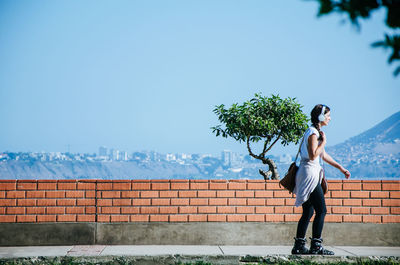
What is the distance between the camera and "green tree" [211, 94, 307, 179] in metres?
11.3

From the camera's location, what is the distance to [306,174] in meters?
6.14

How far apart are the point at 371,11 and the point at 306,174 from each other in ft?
11.1

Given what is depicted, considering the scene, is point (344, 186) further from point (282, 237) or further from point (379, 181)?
point (282, 237)

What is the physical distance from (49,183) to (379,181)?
177 inches

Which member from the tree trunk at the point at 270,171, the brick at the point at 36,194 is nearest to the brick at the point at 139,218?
the brick at the point at 36,194

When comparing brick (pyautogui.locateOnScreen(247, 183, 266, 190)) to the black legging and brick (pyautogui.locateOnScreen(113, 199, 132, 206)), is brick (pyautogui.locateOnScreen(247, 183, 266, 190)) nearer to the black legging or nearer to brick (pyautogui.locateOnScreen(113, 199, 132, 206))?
the black legging

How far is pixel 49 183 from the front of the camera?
23.3 feet

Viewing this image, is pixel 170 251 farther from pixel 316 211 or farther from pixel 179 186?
pixel 316 211

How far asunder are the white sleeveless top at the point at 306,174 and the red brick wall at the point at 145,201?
981mm

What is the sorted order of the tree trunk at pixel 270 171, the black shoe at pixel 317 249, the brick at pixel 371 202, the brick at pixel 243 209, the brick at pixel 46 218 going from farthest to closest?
the tree trunk at pixel 270 171 < the brick at pixel 371 202 < the brick at pixel 243 209 < the brick at pixel 46 218 < the black shoe at pixel 317 249

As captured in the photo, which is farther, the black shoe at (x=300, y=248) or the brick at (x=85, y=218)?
the brick at (x=85, y=218)

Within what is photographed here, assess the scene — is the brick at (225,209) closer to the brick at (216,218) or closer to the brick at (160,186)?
the brick at (216,218)

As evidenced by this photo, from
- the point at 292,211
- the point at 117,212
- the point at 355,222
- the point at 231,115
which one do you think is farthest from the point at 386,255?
the point at 231,115

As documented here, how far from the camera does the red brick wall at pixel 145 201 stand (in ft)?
23.3
